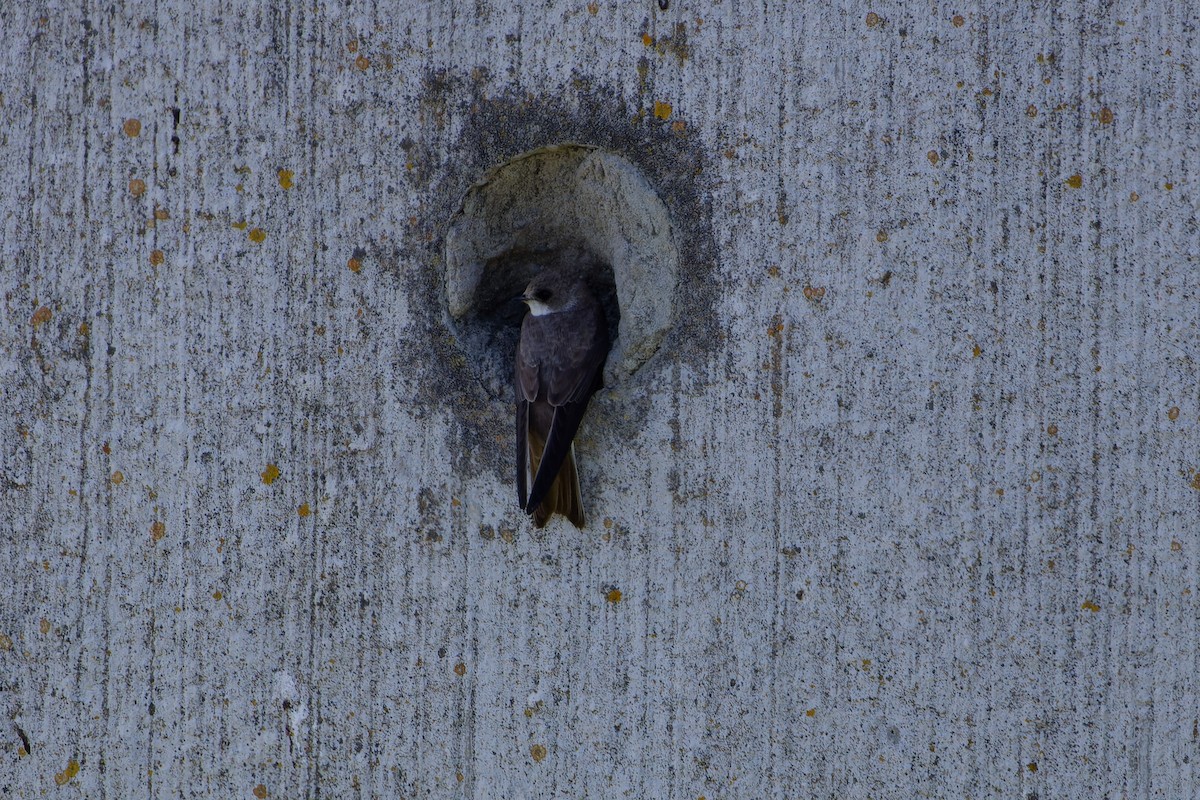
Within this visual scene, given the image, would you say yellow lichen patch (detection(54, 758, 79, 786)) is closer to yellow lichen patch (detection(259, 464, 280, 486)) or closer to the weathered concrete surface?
the weathered concrete surface

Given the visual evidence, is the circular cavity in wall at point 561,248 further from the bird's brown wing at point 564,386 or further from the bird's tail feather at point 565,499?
the bird's tail feather at point 565,499

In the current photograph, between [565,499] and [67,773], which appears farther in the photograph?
[67,773]

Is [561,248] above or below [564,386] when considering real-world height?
above

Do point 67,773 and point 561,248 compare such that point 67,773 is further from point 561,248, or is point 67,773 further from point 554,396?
point 561,248

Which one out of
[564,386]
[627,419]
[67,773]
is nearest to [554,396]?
[564,386]

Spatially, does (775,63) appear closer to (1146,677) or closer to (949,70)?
(949,70)

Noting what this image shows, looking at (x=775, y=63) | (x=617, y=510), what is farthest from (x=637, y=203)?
(x=617, y=510)

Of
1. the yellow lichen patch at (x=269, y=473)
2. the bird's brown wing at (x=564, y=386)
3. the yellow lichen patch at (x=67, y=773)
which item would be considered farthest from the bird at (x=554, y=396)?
the yellow lichen patch at (x=67, y=773)

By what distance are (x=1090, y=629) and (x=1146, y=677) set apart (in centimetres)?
17

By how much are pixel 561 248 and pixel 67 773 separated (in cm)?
207

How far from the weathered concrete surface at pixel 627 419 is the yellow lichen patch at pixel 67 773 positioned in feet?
0.10

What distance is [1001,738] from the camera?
2156 mm

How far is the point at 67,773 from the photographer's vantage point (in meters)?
2.46

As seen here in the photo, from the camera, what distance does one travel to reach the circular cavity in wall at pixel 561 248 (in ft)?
7.57
